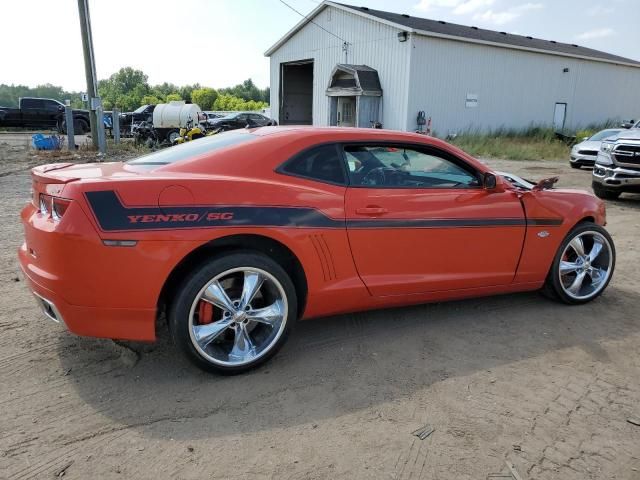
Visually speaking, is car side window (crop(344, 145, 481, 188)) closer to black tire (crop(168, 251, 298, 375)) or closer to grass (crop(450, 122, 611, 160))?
black tire (crop(168, 251, 298, 375))

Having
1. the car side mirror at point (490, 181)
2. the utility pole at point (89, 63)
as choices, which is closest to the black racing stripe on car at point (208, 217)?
the car side mirror at point (490, 181)

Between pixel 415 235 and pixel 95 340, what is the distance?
231 centimetres

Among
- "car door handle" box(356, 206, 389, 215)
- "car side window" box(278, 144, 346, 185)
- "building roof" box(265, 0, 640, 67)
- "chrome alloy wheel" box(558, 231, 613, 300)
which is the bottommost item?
"chrome alloy wheel" box(558, 231, 613, 300)

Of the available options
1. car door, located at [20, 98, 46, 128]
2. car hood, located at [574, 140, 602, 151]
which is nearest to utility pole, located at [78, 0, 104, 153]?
car hood, located at [574, 140, 602, 151]

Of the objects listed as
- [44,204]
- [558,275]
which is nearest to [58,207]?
[44,204]

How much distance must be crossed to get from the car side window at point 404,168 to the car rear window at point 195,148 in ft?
2.43

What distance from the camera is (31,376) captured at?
2984 mm

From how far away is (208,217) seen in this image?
2842 millimetres

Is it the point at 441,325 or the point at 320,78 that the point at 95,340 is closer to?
the point at 441,325

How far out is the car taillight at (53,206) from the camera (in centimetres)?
272

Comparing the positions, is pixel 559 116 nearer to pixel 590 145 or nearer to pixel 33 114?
pixel 590 145

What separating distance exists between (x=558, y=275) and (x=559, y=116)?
27575 mm

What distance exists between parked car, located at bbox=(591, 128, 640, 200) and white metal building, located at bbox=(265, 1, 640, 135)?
12.5 meters

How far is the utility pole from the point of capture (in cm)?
1627
